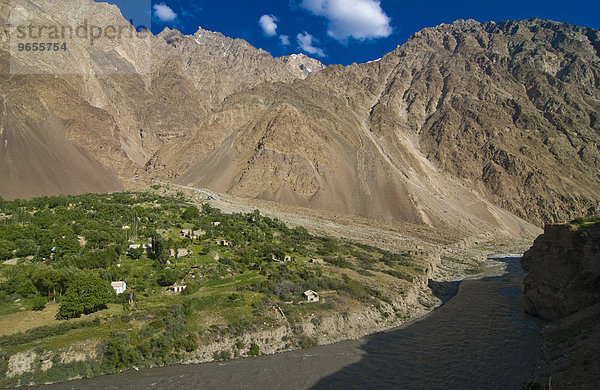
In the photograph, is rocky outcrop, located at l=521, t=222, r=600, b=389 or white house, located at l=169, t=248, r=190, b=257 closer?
rocky outcrop, located at l=521, t=222, r=600, b=389

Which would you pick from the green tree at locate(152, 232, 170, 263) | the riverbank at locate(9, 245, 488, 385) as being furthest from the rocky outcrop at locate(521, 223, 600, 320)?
the green tree at locate(152, 232, 170, 263)

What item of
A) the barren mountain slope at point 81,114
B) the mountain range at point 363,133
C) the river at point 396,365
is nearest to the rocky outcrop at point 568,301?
the river at point 396,365

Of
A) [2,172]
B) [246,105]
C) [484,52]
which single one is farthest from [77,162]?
[484,52]

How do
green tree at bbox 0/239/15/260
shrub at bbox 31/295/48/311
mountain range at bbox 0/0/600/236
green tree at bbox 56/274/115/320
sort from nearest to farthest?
green tree at bbox 56/274/115/320, shrub at bbox 31/295/48/311, green tree at bbox 0/239/15/260, mountain range at bbox 0/0/600/236

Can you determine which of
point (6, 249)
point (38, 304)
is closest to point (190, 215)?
point (6, 249)

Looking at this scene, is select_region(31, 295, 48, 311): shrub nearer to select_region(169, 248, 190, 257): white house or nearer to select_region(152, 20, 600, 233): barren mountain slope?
select_region(169, 248, 190, 257): white house

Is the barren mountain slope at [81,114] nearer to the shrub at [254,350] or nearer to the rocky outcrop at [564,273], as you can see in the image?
the shrub at [254,350]
